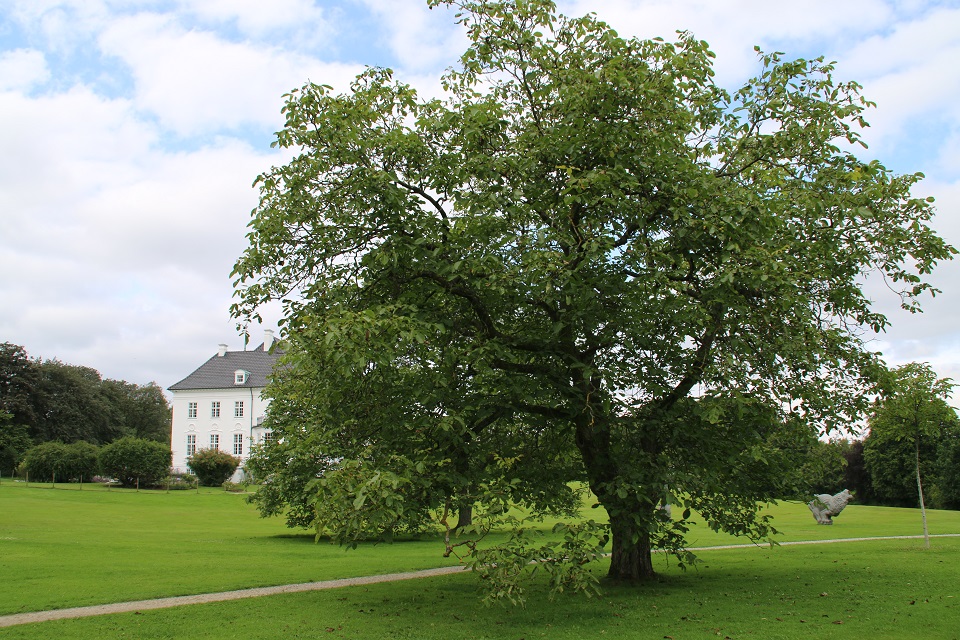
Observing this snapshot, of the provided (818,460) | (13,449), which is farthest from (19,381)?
(818,460)

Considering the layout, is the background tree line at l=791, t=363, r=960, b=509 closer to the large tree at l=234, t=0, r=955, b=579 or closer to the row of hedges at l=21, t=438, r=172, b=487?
the large tree at l=234, t=0, r=955, b=579

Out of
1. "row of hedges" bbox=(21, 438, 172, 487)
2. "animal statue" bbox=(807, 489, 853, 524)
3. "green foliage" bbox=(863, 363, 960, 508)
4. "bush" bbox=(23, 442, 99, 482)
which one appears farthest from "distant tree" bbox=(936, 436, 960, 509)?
"bush" bbox=(23, 442, 99, 482)

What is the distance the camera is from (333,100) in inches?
412

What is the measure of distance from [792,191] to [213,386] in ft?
220

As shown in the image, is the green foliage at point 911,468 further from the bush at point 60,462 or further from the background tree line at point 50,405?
the background tree line at point 50,405

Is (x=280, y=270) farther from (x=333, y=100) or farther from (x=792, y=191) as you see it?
(x=792, y=191)

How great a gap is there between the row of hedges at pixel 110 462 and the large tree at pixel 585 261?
46309 mm

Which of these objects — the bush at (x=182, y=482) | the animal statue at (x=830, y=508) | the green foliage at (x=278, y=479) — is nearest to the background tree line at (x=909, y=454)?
the animal statue at (x=830, y=508)

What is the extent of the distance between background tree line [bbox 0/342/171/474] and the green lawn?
42.5 metres

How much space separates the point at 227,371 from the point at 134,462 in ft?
64.5

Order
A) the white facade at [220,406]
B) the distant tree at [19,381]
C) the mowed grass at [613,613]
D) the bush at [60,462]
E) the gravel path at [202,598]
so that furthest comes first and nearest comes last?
the white facade at [220,406], the distant tree at [19,381], the bush at [60,462], the gravel path at [202,598], the mowed grass at [613,613]

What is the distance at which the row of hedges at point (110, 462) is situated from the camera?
170ft

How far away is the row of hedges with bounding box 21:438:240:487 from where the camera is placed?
5194 cm

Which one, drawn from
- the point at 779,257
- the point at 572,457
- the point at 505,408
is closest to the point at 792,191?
the point at 779,257
